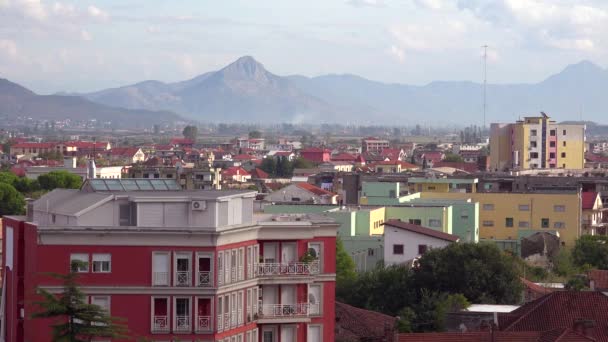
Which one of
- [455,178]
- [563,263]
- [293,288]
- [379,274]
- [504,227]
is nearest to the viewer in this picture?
[293,288]

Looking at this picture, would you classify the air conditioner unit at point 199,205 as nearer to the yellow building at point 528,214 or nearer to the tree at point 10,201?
the yellow building at point 528,214

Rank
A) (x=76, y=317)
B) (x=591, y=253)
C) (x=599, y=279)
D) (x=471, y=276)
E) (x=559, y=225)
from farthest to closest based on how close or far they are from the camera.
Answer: (x=559, y=225), (x=591, y=253), (x=471, y=276), (x=599, y=279), (x=76, y=317)

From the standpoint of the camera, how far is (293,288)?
26562 millimetres

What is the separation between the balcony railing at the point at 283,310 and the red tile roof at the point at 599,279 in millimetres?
11345

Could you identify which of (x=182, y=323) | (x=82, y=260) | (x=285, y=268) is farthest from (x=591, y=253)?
(x=82, y=260)

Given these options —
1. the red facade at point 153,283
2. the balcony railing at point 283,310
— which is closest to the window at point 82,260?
the red facade at point 153,283

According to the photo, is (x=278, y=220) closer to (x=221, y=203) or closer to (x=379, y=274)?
(x=221, y=203)

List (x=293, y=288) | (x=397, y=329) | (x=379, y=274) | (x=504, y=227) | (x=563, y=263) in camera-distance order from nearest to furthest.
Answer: (x=293, y=288), (x=397, y=329), (x=379, y=274), (x=563, y=263), (x=504, y=227)

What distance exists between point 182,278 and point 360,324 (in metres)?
10.4

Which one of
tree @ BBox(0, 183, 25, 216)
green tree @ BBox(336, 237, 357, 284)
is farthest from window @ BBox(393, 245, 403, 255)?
tree @ BBox(0, 183, 25, 216)

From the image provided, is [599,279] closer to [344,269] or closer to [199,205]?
[344,269]

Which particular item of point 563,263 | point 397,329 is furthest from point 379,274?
point 563,263

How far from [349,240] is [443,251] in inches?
487

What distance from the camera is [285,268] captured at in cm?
2647
